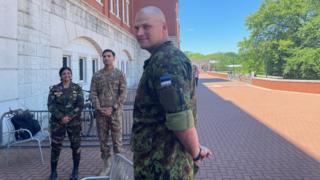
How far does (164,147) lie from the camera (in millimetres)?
2232

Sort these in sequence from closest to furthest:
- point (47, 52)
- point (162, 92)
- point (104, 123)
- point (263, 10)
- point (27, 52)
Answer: point (162, 92) < point (104, 123) < point (27, 52) < point (47, 52) < point (263, 10)

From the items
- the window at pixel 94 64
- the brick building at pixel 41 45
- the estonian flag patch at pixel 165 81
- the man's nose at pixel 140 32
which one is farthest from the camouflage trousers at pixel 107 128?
the window at pixel 94 64

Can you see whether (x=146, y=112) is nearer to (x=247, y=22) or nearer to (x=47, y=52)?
(x=47, y=52)

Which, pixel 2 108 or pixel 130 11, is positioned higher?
pixel 130 11

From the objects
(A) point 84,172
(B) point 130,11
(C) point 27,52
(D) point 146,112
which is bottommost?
(A) point 84,172

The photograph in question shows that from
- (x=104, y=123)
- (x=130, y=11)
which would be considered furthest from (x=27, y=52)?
(x=130, y=11)

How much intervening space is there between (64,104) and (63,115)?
188 millimetres

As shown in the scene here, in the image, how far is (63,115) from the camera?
556 cm

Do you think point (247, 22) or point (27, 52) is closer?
point (27, 52)

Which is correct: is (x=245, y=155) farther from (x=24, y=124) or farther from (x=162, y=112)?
(x=162, y=112)

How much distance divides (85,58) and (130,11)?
1591 cm

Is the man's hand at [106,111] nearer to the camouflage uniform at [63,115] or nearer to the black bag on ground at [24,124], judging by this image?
the camouflage uniform at [63,115]

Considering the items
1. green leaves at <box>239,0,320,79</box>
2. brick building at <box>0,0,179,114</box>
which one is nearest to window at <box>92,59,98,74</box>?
brick building at <box>0,0,179,114</box>

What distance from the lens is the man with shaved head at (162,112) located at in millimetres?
2078
